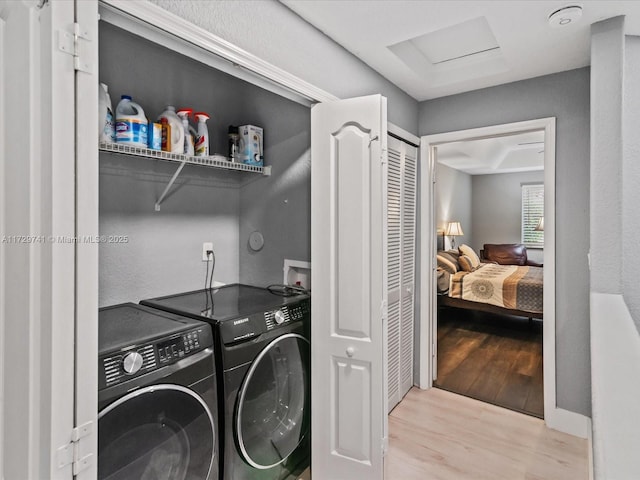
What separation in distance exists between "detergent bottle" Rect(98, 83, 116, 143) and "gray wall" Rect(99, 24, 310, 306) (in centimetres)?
26

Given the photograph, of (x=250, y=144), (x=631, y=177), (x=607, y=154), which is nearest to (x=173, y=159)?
(x=250, y=144)

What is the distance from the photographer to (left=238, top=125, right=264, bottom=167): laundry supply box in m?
2.28

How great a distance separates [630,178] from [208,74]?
2589 mm

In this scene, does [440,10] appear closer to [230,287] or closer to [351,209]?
[351,209]

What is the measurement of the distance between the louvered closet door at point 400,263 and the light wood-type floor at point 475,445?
0.89ft

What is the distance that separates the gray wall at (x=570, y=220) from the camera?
237cm

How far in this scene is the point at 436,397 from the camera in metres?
2.92

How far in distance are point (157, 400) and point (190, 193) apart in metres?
1.30

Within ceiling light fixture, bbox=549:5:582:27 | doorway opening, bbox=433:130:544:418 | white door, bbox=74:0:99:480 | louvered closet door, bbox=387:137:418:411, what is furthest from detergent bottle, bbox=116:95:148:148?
doorway opening, bbox=433:130:544:418

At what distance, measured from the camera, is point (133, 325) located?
1494 mm

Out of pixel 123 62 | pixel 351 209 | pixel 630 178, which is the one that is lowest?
pixel 351 209

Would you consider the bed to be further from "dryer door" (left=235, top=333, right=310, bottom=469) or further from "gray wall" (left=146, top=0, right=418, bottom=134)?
"dryer door" (left=235, top=333, right=310, bottom=469)

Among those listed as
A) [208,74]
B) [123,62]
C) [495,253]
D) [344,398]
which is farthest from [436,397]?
[495,253]

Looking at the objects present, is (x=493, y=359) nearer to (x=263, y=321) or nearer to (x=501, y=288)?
(x=501, y=288)
